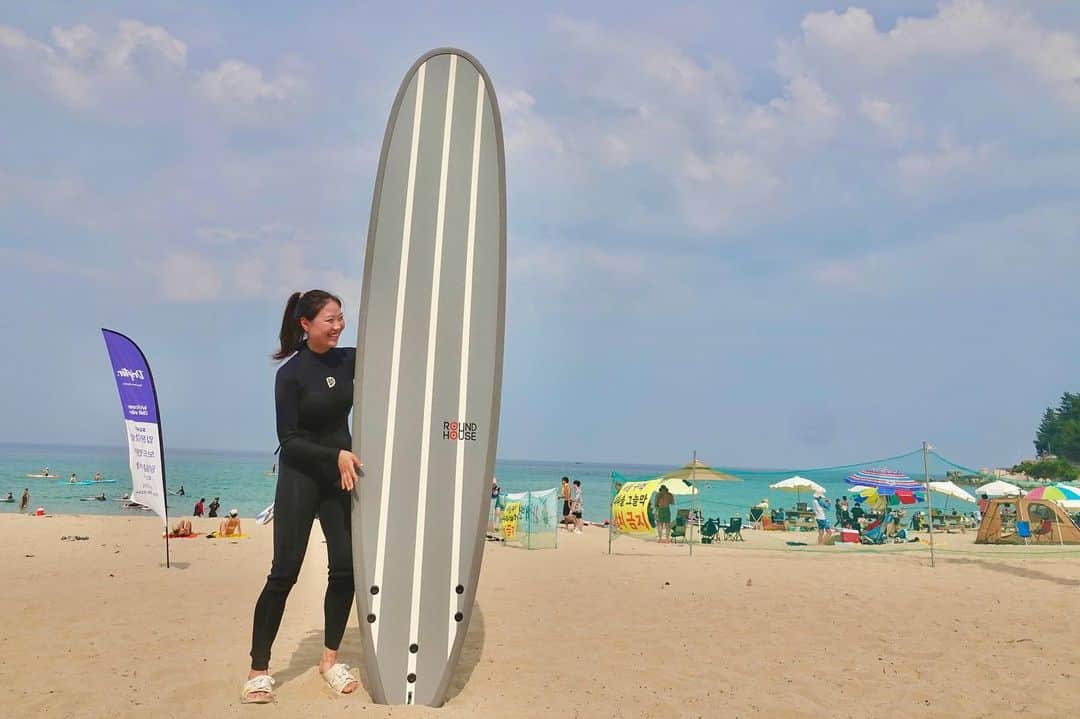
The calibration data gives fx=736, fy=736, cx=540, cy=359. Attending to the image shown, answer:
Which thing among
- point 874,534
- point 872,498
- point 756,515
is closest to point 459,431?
point 874,534

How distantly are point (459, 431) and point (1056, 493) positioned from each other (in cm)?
1747

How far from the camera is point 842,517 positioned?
648 inches

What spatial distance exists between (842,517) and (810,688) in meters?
13.6

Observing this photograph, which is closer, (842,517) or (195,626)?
(195,626)

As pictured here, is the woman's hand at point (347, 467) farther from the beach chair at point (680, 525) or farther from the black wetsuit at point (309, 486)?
the beach chair at point (680, 525)

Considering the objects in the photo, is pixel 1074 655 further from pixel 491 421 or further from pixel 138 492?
pixel 138 492

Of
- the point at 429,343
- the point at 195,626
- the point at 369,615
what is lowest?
the point at 195,626

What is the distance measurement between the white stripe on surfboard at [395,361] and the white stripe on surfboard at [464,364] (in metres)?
0.33

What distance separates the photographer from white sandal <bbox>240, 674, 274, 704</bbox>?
11.4 feet

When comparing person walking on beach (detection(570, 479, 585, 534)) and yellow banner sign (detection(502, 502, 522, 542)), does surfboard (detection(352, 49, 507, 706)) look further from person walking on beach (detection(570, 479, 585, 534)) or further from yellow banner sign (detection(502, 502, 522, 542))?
person walking on beach (detection(570, 479, 585, 534))

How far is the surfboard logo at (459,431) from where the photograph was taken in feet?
12.8

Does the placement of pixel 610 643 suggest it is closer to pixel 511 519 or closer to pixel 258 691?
pixel 258 691

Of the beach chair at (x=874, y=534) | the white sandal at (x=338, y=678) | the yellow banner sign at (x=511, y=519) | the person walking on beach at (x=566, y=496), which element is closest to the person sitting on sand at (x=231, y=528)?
the yellow banner sign at (x=511, y=519)

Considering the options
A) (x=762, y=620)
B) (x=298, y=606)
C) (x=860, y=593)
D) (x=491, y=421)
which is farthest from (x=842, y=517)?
(x=491, y=421)
